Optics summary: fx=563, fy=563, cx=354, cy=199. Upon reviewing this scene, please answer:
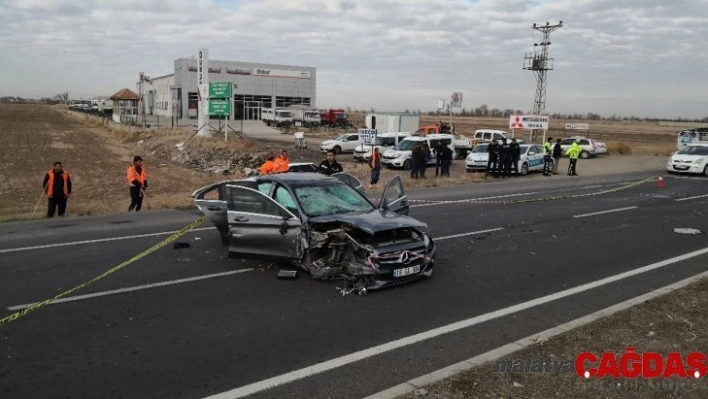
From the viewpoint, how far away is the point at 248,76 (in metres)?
77.4

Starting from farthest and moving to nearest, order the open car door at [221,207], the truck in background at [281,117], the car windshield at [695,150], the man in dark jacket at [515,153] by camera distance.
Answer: the truck in background at [281,117]
the car windshield at [695,150]
the man in dark jacket at [515,153]
the open car door at [221,207]

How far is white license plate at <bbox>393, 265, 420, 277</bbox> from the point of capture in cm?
726

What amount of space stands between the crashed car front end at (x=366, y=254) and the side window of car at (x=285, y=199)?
0.61 m

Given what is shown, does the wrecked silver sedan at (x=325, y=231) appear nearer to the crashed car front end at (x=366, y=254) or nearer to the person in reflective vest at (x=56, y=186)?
the crashed car front end at (x=366, y=254)

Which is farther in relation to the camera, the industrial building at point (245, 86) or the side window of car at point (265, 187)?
the industrial building at point (245, 86)

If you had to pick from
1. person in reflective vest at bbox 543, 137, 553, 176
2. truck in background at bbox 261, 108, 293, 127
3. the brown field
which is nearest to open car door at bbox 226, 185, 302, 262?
the brown field

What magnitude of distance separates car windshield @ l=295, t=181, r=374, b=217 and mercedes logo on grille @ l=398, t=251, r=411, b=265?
1.23 metres

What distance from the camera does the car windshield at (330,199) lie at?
8.08m

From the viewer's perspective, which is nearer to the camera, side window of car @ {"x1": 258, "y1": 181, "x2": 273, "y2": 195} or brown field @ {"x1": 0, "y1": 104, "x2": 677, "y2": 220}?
side window of car @ {"x1": 258, "y1": 181, "x2": 273, "y2": 195}

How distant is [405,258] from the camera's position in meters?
7.30

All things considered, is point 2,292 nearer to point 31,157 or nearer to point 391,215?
point 391,215

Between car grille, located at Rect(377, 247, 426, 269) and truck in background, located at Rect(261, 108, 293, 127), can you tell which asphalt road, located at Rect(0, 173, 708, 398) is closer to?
car grille, located at Rect(377, 247, 426, 269)

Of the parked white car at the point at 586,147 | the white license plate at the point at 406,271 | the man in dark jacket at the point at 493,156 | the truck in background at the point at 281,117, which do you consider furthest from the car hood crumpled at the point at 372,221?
the truck in background at the point at 281,117

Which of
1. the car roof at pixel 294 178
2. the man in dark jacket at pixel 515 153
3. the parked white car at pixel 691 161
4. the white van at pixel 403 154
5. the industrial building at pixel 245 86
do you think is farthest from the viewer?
the industrial building at pixel 245 86
